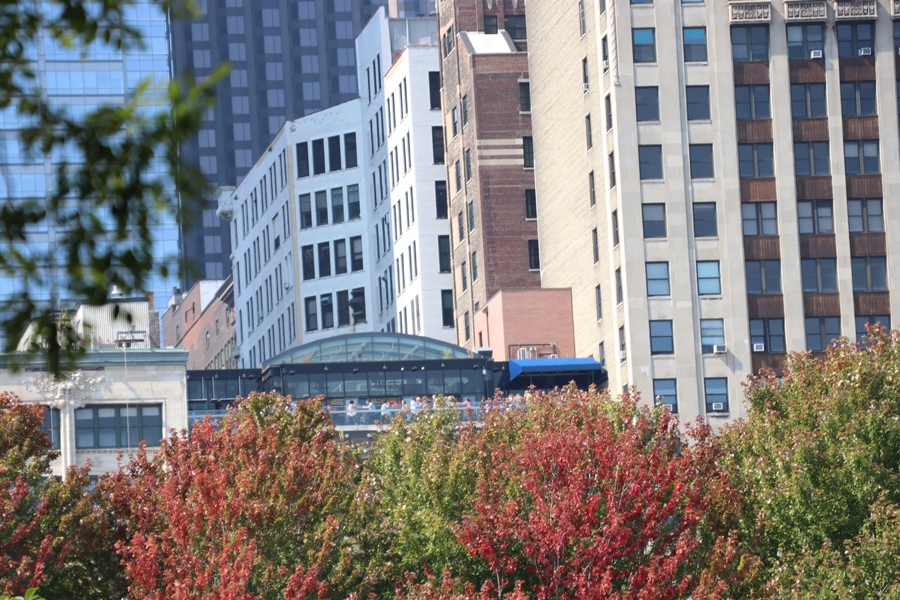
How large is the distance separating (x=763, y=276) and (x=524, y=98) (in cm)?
2789

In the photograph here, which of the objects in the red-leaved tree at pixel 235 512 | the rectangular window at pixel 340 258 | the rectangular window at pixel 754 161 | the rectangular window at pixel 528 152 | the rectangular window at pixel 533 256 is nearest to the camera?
the red-leaved tree at pixel 235 512

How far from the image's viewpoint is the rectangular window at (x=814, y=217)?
10656 cm

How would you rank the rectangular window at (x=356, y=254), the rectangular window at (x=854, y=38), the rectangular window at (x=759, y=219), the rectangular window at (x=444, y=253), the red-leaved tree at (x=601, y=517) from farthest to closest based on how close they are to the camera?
the rectangular window at (x=356, y=254) → the rectangular window at (x=444, y=253) → the rectangular window at (x=854, y=38) → the rectangular window at (x=759, y=219) → the red-leaved tree at (x=601, y=517)

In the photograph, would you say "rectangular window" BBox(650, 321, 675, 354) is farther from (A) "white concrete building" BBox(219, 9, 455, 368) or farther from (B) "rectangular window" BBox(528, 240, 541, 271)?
(A) "white concrete building" BBox(219, 9, 455, 368)

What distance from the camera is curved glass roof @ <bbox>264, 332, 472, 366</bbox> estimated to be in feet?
399

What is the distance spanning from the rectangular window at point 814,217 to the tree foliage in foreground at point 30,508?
5610 centimetres

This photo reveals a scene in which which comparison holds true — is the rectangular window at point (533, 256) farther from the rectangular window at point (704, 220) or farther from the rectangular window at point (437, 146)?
the rectangular window at point (704, 220)

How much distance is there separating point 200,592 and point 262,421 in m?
11.6

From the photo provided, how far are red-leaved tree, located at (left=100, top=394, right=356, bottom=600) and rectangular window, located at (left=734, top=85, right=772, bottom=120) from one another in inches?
2118

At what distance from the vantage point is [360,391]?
118812mm

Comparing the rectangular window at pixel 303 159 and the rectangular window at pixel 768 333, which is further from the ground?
the rectangular window at pixel 303 159

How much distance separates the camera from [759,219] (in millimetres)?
106562

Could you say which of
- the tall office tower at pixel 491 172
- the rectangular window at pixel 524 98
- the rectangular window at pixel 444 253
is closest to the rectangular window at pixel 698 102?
the tall office tower at pixel 491 172

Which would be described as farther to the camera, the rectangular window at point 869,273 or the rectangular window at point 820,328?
the rectangular window at point 869,273
